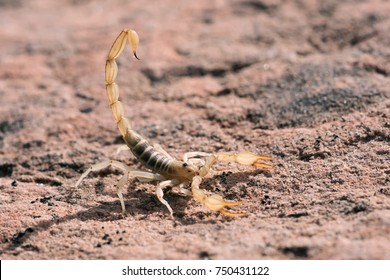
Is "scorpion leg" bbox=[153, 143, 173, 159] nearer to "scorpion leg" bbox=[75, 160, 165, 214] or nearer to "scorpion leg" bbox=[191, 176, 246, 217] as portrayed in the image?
"scorpion leg" bbox=[75, 160, 165, 214]

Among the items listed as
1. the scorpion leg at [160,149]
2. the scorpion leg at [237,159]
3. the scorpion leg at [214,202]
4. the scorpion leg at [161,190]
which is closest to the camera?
the scorpion leg at [214,202]

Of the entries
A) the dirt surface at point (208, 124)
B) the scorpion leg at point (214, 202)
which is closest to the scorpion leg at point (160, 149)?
the dirt surface at point (208, 124)

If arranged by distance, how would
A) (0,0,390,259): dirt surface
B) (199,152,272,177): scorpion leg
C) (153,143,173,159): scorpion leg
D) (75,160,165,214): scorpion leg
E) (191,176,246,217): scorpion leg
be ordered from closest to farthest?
(0,0,390,259): dirt surface < (191,176,246,217): scorpion leg < (75,160,165,214): scorpion leg < (199,152,272,177): scorpion leg < (153,143,173,159): scorpion leg

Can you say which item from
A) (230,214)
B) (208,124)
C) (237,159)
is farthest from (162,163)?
(208,124)

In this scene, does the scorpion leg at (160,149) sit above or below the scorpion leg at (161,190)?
above

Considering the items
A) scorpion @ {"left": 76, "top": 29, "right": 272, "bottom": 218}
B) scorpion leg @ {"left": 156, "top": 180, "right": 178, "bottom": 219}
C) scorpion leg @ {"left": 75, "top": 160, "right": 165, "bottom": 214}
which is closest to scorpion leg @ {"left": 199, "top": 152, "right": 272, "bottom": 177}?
scorpion @ {"left": 76, "top": 29, "right": 272, "bottom": 218}

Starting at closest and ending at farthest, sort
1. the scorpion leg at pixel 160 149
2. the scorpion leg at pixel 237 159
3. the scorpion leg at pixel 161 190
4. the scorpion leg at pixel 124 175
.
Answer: the scorpion leg at pixel 161 190, the scorpion leg at pixel 124 175, the scorpion leg at pixel 237 159, the scorpion leg at pixel 160 149

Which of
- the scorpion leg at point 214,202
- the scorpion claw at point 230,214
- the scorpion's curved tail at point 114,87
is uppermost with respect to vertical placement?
the scorpion's curved tail at point 114,87

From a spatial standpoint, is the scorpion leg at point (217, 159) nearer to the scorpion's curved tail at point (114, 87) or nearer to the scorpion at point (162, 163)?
the scorpion at point (162, 163)
